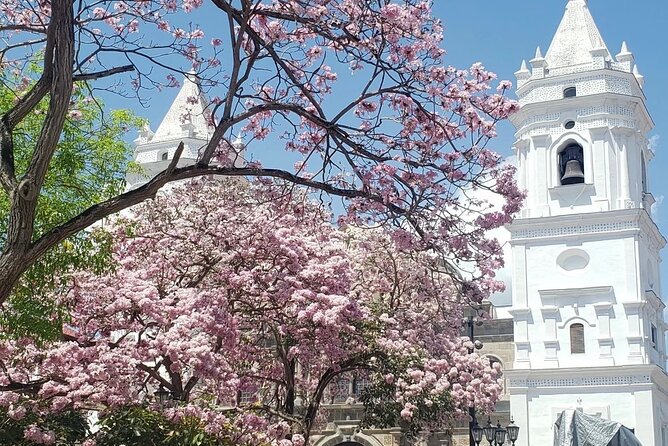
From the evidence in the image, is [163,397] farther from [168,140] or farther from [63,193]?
[168,140]

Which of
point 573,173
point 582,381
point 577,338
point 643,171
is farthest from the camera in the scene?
point 643,171

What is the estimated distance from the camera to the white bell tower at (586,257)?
114 ft

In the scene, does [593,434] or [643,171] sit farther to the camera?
[643,171]

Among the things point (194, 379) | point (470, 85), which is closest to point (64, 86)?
point (470, 85)

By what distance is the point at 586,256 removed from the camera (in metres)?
36.1

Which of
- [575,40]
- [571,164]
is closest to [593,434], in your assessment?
[571,164]

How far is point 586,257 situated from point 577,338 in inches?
112

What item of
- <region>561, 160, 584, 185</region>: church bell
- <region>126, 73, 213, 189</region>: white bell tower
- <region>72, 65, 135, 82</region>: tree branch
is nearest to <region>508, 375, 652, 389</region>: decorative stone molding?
<region>561, 160, 584, 185</region>: church bell

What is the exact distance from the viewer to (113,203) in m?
7.75

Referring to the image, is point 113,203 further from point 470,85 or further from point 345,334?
point 345,334

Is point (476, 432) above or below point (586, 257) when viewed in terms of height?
below

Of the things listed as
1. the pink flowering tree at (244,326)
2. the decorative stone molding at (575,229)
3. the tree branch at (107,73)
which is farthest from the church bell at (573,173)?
the tree branch at (107,73)

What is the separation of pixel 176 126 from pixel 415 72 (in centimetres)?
3565

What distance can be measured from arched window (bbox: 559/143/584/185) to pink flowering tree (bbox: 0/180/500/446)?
57.7 feet
